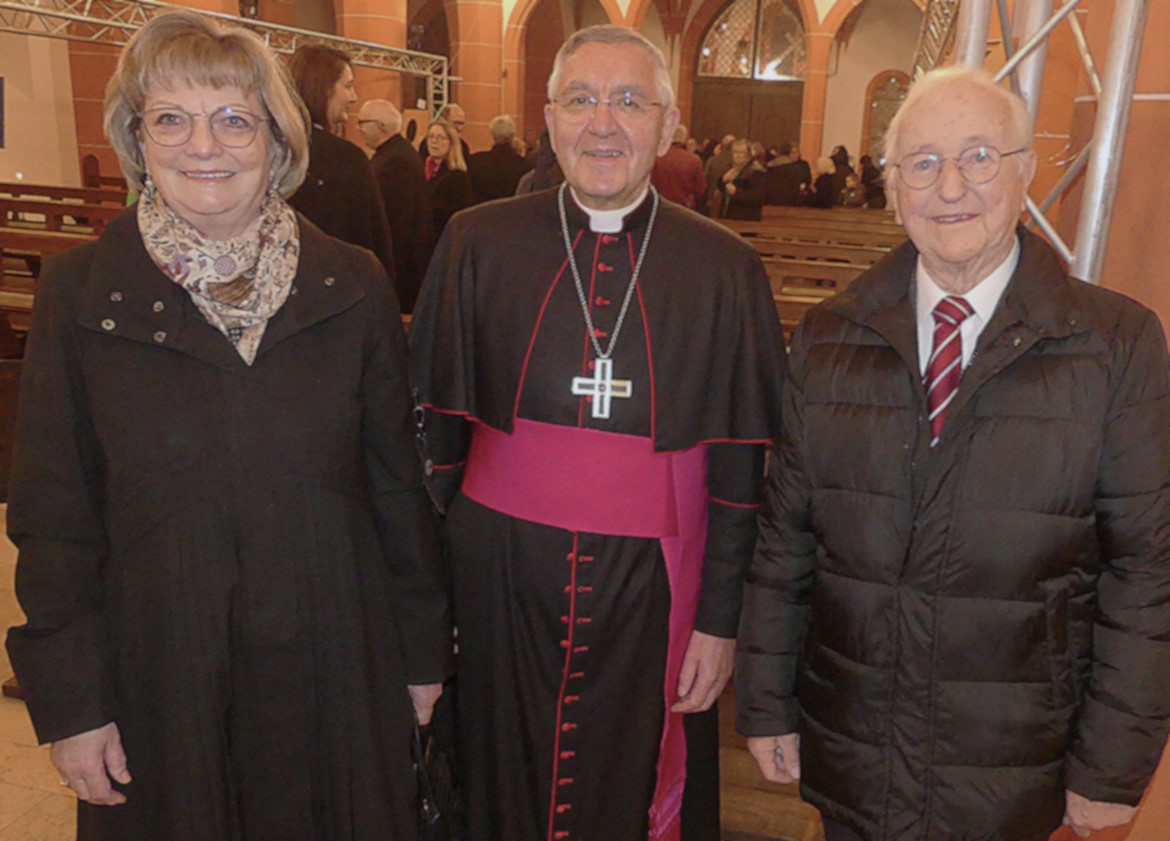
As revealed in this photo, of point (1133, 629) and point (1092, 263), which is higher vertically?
point (1092, 263)

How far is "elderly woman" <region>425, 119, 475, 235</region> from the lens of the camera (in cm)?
717

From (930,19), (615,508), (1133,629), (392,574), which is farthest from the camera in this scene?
(930,19)

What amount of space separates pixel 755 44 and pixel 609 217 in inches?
830

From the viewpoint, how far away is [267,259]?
1700mm

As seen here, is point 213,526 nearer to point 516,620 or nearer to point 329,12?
point 516,620

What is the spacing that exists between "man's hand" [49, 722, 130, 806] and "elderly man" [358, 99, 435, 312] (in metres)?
3.99

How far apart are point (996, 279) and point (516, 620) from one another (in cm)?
121

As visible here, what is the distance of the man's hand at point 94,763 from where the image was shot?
1676mm

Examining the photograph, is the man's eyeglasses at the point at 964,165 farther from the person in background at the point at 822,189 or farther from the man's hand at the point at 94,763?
the person in background at the point at 822,189

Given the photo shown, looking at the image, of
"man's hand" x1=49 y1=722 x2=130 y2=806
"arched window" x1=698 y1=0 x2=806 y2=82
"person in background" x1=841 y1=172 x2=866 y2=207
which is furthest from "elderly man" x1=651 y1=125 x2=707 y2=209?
"arched window" x1=698 y1=0 x2=806 y2=82

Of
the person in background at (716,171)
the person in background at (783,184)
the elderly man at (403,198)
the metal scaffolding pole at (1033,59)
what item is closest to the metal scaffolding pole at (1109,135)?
the metal scaffolding pole at (1033,59)

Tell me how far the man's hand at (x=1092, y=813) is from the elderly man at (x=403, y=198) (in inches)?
173

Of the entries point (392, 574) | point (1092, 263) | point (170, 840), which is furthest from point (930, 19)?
point (170, 840)

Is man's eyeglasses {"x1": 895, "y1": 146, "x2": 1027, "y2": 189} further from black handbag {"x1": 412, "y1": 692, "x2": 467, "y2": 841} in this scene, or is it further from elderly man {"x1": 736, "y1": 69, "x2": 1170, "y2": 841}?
black handbag {"x1": 412, "y1": 692, "x2": 467, "y2": 841}
